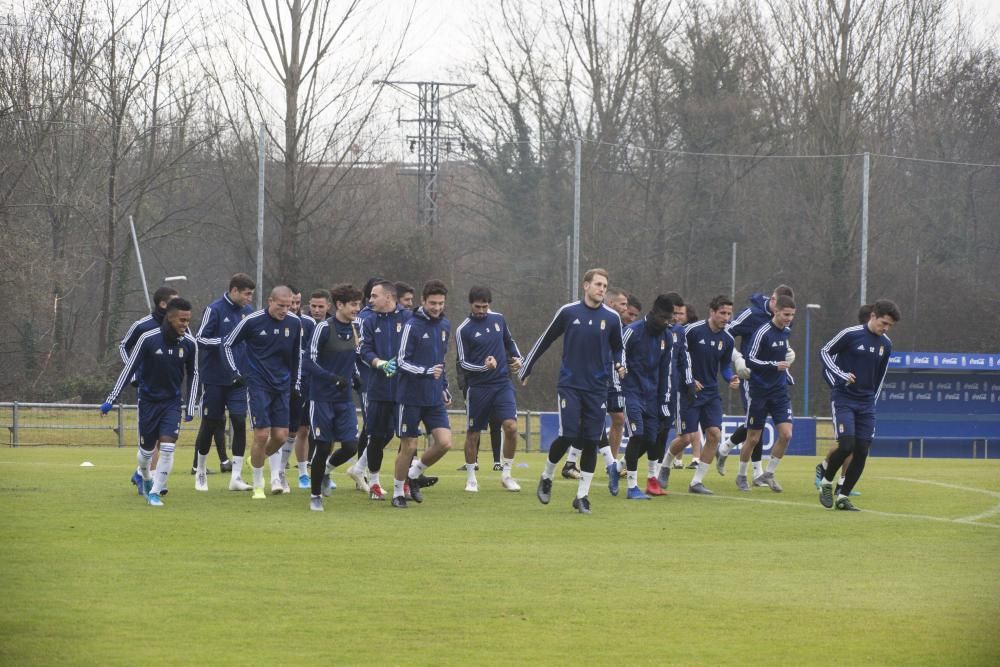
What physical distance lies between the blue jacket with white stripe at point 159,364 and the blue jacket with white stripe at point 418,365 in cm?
231

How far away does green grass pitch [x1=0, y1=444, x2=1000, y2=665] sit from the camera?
7055 millimetres

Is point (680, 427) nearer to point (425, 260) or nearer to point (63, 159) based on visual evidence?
point (425, 260)

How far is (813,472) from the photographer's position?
856 inches

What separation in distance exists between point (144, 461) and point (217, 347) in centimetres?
147

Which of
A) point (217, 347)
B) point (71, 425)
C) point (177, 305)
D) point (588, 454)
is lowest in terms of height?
point (71, 425)

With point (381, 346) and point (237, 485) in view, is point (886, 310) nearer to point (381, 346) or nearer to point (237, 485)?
point (381, 346)

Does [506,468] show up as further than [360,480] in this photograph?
Yes

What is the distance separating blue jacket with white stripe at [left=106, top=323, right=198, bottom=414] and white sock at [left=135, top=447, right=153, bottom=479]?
0.69 m

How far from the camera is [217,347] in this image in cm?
1480

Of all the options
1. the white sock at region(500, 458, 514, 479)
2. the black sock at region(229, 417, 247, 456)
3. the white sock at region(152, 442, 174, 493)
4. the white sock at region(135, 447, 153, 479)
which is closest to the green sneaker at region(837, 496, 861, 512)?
the white sock at region(500, 458, 514, 479)

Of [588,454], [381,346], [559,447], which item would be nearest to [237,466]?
[381,346]

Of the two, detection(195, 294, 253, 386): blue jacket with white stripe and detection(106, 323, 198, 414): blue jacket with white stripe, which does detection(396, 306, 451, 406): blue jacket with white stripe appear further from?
detection(106, 323, 198, 414): blue jacket with white stripe

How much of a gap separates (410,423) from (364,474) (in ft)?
8.73

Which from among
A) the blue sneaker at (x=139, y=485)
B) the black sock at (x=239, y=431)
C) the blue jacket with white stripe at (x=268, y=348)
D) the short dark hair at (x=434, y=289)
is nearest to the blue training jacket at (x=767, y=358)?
the short dark hair at (x=434, y=289)
